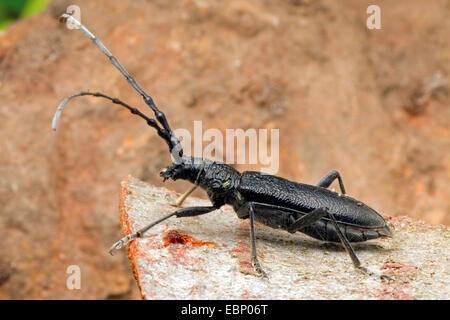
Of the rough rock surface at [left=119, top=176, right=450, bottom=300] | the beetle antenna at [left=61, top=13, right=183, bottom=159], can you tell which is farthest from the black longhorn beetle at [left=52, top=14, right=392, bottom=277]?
the rough rock surface at [left=119, top=176, right=450, bottom=300]

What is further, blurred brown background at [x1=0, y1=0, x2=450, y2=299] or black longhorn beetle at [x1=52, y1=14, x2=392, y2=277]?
blurred brown background at [x1=0, y1=0, x2=450, y2=299]

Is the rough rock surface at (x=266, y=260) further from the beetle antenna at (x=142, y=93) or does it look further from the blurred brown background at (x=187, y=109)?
the blurred brown background at (x=187, y=109)

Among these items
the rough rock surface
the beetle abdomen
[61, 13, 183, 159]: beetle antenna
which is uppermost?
[61, 13, 183, 159]: beetle antenna

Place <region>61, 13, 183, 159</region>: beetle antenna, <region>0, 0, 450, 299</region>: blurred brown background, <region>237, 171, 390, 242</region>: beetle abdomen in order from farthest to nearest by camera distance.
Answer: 1. <region>0, 0, 450, 299</region>: blurred brown background
2. <region>237, 171, 390, 242</region>: beetle abdomen
3. <region>61, 13, 183, 159</region>: beetle antenna

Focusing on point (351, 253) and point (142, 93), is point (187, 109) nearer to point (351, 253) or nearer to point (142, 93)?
point (142, 93)

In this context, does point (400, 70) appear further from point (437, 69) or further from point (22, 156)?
point (22, 156)

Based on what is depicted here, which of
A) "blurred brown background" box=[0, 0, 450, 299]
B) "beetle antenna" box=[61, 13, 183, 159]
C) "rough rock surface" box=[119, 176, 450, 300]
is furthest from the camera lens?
"blurred brown background" box=[0, 0, 450, 299]

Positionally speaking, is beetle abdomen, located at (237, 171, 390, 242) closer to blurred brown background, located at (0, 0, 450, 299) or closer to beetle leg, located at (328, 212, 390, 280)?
beetle leg, located at (328, 212, 390, 280)
